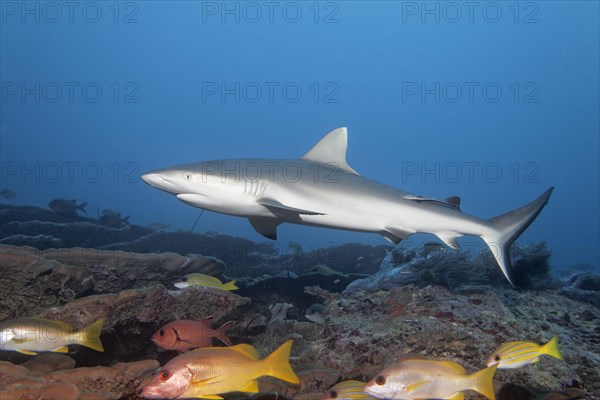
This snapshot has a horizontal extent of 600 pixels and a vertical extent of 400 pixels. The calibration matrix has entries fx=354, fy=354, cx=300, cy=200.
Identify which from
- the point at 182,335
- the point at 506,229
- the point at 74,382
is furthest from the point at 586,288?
the point at 74,382

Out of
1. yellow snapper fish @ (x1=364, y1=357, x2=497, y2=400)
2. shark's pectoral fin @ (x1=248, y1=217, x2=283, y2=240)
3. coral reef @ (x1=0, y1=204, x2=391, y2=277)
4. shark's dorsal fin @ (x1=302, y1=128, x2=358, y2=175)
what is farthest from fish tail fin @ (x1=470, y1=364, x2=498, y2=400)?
coral reef @ (x1=0, y1=204, x2=391, y2=277)

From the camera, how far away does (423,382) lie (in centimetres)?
246

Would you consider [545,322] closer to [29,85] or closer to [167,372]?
[167,372]

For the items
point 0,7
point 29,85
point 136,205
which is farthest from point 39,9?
point 136,205

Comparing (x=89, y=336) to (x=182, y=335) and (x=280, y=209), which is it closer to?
(x=182, y=335)

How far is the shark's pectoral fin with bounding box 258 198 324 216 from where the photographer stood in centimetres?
459

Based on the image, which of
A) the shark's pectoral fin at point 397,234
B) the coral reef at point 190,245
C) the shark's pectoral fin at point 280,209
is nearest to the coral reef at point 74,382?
the shark's pectoral fin at point 280,209

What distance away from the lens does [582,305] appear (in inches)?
235

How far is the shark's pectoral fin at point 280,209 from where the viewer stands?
4594mm

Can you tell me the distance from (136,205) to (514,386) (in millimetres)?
155067

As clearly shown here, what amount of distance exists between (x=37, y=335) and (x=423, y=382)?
3095 mm

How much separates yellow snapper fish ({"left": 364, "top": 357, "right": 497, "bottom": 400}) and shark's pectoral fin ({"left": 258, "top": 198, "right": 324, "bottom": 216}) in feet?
8.06

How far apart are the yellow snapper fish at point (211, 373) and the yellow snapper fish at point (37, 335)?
125cm

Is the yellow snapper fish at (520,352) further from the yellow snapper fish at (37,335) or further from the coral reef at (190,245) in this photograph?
the coral reef at (190,245)
